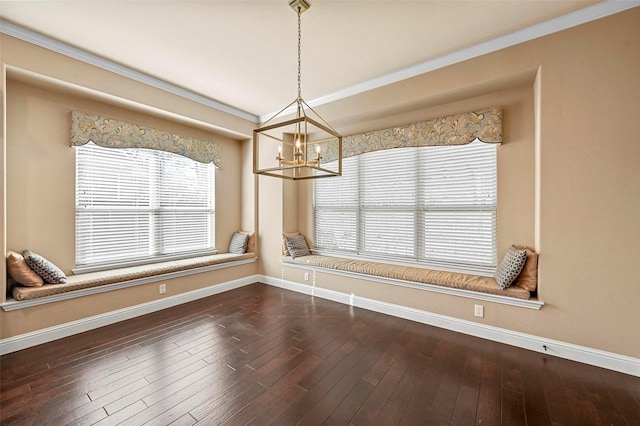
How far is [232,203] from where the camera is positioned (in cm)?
507

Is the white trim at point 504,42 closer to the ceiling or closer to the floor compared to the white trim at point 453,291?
closer to the ceiling

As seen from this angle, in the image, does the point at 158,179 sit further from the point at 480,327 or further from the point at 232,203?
the point at 480,327

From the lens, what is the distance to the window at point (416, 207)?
3254 mm

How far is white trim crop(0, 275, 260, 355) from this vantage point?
256 cm

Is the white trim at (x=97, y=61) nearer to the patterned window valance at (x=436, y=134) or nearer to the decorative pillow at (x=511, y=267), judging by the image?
the patterned window valance at (x=436, y=134)

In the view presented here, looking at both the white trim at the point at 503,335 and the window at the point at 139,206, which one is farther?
the window at the point at 139,206

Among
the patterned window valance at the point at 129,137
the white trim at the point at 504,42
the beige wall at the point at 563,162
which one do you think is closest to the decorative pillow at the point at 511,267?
the beige wall at the point at 563,162

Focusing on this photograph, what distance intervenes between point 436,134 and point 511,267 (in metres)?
1.77

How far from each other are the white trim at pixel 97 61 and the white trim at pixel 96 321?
9.39 feet

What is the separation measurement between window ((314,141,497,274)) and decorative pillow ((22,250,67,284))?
336cm

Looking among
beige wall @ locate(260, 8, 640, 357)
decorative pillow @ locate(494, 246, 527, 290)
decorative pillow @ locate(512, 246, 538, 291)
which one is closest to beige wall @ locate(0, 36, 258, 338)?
beige wall @ locate(260, 8, 640, 357)

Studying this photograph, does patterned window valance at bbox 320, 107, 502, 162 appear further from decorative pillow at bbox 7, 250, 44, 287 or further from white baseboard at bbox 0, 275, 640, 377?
decorative pillow at bbox 7, 250, 44, 287

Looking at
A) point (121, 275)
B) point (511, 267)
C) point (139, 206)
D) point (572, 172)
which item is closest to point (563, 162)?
point (572, 172)

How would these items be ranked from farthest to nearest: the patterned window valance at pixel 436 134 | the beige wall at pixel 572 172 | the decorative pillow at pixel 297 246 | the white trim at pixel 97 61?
1. the decorative pillow at pixel 297 246
2. the patterned window valance at pixel 436 134
3. the white trim at pixel 97 61
4. the beige wall at pixel 572 172
